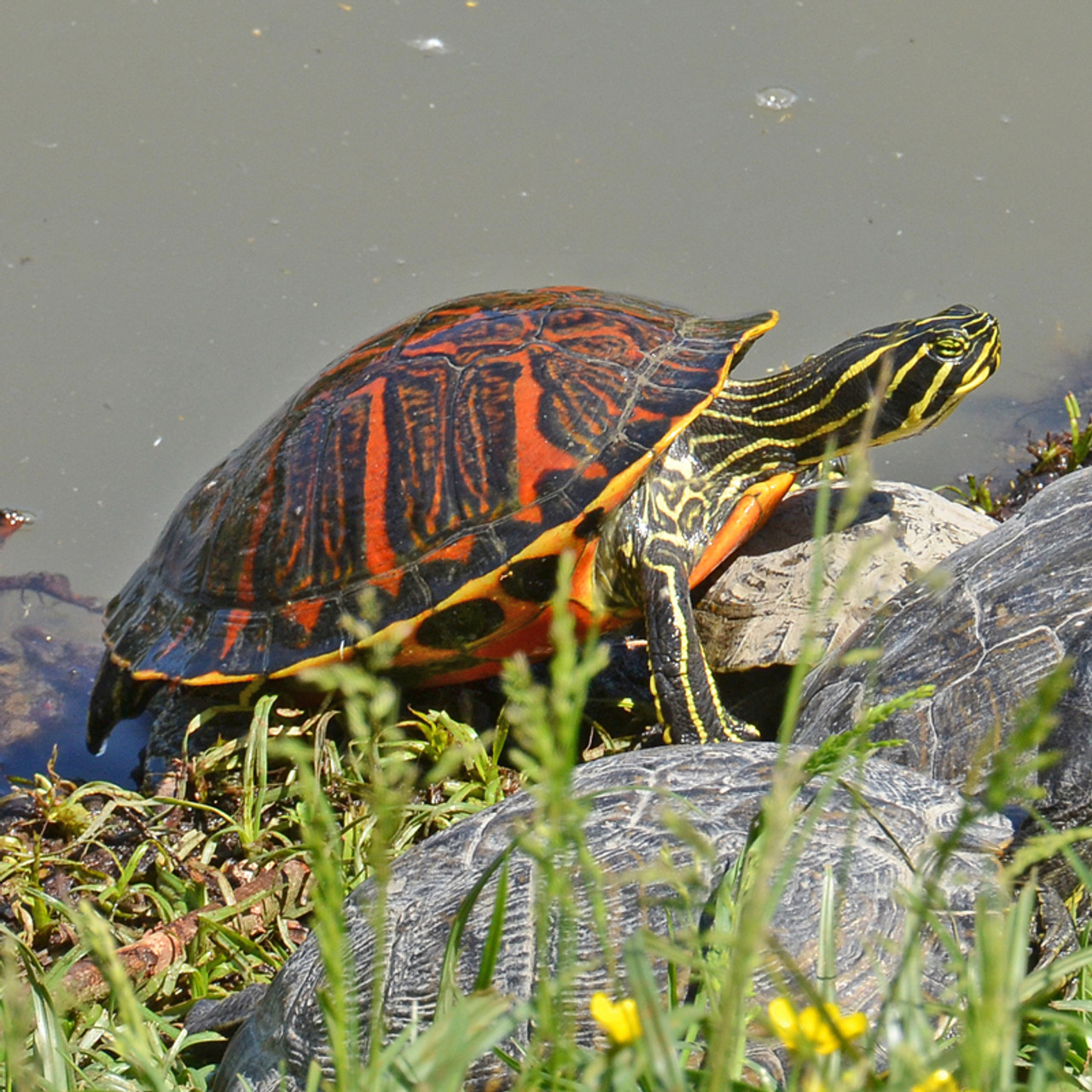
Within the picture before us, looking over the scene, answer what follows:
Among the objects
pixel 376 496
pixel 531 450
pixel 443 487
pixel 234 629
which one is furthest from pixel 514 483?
pixel 234 629

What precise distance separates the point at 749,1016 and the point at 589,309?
2801 millimetres

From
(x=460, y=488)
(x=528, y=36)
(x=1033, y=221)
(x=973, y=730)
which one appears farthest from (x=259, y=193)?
(x=973, y=730)

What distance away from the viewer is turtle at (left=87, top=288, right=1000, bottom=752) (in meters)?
3.69

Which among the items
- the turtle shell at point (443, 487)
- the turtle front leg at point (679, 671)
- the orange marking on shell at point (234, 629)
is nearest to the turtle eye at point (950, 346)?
the turtle shell at point (443, 487)

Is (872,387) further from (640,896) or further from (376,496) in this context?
(640,896)

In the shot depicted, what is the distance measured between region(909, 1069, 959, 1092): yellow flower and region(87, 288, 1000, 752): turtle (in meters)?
2.18

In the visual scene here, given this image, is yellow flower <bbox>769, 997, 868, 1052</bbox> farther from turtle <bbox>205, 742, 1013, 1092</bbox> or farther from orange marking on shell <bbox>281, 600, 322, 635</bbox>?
orange marking on shell <bbox>281, 600, 322, 635</bbox>

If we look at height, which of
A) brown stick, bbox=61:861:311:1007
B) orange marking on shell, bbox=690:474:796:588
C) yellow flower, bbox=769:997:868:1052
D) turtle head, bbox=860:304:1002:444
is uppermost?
turtle head, bbox=860:304:1002:444

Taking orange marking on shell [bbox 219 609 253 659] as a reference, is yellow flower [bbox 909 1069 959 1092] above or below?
above

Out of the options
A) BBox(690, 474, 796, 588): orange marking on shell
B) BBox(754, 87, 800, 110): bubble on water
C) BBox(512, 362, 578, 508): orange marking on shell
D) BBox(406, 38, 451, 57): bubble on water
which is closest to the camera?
BBox(512, 362, 578, 508): orange marking on shell

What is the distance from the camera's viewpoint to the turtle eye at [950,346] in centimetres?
387

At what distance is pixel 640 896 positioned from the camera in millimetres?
2055

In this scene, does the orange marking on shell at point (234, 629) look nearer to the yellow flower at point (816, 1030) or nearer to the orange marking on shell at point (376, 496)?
the orange marking on shell at point (376, 496)

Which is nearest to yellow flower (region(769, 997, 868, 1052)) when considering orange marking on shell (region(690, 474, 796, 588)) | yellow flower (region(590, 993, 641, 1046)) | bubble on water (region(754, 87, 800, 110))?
yellow flower (region(590, 993, 641, 1046))
